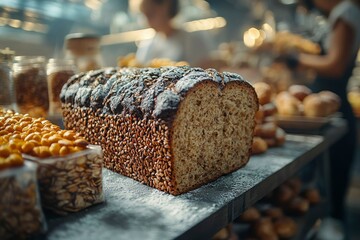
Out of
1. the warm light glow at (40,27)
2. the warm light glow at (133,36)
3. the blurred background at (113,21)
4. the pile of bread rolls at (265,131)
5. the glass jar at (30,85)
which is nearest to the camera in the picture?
the glass jar at (30,85)

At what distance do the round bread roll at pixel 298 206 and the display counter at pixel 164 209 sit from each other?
25.3 inches

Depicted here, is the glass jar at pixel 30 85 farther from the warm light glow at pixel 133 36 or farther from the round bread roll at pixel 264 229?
the warm light glow at pixel 133 36

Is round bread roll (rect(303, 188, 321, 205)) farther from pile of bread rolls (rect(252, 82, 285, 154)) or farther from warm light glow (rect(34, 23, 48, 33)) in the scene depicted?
warm light glow (rect(34, 23, 48, 33))

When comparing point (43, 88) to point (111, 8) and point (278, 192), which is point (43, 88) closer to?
point (278, 192)

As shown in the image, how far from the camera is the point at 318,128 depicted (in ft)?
6.37

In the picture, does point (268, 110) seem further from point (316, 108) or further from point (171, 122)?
point (171, 122)

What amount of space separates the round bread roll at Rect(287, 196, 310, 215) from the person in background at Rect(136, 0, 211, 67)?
1661 mm

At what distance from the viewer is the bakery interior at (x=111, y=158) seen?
2.62ft

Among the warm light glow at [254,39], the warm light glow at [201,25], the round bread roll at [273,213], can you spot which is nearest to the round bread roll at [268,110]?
the round bread roll at [273,213]

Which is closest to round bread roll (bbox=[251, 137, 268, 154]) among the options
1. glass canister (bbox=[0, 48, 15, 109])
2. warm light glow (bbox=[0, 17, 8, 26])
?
glass canister (bbox=[0, 48, 15, 109])

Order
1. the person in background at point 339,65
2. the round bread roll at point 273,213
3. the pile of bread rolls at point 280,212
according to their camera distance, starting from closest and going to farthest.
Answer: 1. the pile of bread rolls at point 280,212
2. the round bread roll at point 273,213
3. the person in background at point 339,65

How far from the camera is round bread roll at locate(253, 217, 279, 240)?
1.62 m

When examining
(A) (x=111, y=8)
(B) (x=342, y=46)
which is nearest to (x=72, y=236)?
(B) (x=342, y=46)

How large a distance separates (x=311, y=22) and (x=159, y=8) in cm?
323
